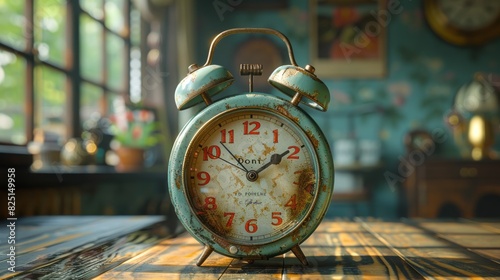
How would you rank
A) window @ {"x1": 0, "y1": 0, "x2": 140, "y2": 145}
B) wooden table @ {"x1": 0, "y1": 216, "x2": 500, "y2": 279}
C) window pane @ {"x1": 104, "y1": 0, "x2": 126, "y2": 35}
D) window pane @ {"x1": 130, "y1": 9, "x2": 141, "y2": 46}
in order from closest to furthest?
wooden table @ {"x1": 0, "y1": 216, "x2": 500, "y2": 279} < window @ {"x1": 0, "y1": 0, "x2": 140, "y2": 145} < window pane @ {"x1": 104, "y1": 0, "x2": 126, "y2": 35} < window pane @ {"x1": 130, "y1": 9, "x2": 141, "y2": 46}

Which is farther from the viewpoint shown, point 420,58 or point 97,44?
point 420,58

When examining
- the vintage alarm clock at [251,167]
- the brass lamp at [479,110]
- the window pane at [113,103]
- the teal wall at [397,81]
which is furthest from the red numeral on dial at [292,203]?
the teal wall at [397,81]

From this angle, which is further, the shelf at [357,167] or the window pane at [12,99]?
the shelf at [357,167]

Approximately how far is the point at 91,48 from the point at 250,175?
2.77 metres

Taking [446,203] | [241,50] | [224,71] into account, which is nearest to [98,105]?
[241,50]

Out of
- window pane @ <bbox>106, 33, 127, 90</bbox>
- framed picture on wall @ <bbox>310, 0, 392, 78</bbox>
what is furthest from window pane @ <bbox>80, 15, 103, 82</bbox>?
framed picture on wall @ <bbox>310, 0, 392, 78</bbox>

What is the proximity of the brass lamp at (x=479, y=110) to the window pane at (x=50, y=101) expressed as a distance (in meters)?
2.79

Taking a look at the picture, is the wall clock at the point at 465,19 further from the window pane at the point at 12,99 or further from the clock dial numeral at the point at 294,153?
the clock dial numeral at the point at 294,153

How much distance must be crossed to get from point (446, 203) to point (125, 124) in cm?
224

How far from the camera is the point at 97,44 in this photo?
343 cm

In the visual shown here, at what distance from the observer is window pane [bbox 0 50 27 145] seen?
231 cm

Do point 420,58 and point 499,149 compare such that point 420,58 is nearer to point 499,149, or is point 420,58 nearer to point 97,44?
point 499,149

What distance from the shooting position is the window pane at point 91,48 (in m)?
3.18

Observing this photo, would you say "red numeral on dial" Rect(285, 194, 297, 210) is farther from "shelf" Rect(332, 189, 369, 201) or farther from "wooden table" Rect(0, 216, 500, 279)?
"shelf" Rect(332, 189, 369, 201)
